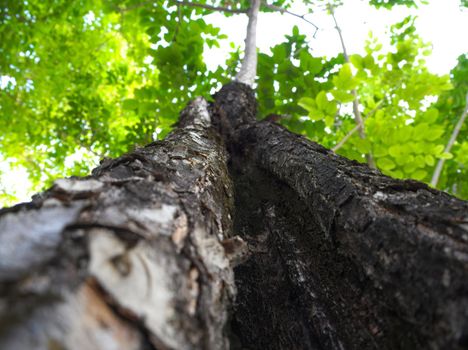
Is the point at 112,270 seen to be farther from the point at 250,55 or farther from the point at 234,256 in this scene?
the point at 250,55

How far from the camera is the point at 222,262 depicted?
744 millimetres

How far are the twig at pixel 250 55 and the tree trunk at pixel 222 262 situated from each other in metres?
1.62

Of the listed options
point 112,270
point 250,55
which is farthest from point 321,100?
point 112,270

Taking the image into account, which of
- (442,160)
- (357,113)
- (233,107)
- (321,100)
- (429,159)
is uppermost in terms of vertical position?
(357,113)

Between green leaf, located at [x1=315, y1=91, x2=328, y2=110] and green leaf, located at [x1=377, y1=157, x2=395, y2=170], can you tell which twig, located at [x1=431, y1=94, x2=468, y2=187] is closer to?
green leaf, located at [x1=377, y1=157, x2=395, y2=170]

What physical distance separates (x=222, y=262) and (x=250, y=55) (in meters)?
2.68

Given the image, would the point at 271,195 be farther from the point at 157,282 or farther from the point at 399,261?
Result: the point at 157,282

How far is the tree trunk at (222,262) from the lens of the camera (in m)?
0.47

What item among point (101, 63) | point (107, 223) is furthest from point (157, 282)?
point (101, 63)

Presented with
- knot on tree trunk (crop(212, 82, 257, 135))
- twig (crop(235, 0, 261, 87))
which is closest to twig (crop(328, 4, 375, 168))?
knot on tree trunk (crop(212, 82, 257, 135))

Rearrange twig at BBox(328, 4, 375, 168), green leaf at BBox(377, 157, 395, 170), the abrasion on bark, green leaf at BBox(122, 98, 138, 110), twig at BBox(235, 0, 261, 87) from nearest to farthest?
the abrasion on bark → green leaf at BBox(377, 157, 395, 170) → twig at BBox(328, 4, 375, 168) → twig at BBox(235, 0, 261, 87) → green leaf at BBox(122, 98, 138, 110)

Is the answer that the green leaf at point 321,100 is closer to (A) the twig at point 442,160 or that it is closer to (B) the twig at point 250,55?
(B) the twig at point 250,55

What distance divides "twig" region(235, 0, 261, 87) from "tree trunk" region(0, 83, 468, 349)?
162 cm

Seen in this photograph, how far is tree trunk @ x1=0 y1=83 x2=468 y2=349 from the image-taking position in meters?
0.47
